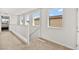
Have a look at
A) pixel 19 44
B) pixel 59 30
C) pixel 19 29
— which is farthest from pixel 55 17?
pixel 19 44

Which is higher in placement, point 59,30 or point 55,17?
point 55,17

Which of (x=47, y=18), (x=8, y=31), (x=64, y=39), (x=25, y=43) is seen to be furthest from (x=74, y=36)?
(x=8, y=31)

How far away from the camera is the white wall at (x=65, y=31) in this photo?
5.99ft

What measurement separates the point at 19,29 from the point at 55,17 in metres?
0.66

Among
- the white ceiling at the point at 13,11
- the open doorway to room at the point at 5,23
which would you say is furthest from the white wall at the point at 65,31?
the open doorway to room at the point at 5,23

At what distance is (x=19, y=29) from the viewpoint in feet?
6.40

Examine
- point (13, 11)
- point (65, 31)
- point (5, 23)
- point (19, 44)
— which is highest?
point (13, 11)

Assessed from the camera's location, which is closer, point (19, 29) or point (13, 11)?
point (13, 11)

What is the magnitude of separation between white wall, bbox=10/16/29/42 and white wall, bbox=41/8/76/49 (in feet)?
0.97

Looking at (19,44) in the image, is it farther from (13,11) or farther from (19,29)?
(13,11)

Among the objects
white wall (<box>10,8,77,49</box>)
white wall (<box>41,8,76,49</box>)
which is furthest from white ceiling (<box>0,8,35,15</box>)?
white wall (<box>41,8,76,49</box>)
